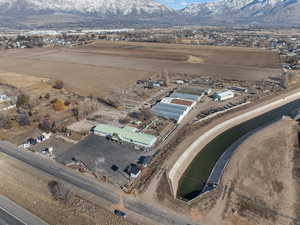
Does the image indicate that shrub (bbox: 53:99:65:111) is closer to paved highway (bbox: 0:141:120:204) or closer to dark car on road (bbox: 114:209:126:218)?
paved highway (bbox: 0:141:120:204)

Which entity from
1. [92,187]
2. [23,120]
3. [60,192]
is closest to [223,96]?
[92,187]

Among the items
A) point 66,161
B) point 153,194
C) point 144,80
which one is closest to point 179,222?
A: point 153,194

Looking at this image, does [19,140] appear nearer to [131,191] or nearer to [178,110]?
[131,191]

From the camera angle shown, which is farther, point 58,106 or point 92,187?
point 58,106

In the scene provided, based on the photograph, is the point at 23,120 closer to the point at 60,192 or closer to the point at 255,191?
the point at 60,192

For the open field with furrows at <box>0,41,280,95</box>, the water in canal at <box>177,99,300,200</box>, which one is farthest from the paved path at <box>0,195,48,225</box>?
the open field with furrows at <box>0,41,280,95</box>

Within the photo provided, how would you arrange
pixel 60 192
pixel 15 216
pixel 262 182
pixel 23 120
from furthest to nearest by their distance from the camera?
pixel 23 120 < pixel 262 182 < pixel 60 192 < pixel 15 216
